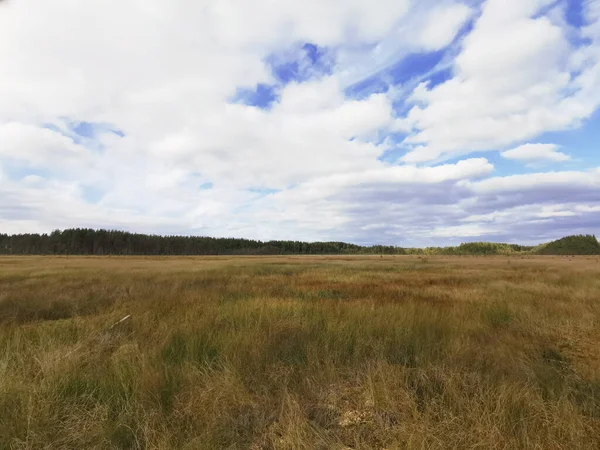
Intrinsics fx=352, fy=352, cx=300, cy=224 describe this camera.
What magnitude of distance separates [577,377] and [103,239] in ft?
560

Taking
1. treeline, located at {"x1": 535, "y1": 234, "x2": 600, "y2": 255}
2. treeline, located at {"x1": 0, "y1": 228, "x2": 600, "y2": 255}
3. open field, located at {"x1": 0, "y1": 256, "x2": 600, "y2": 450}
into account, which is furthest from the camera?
treeline, located at {"x1": 0, "y1": 228, "x2": 600, "y2": 255}

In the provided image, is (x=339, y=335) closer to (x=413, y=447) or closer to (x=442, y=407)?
(x=442, y=407)

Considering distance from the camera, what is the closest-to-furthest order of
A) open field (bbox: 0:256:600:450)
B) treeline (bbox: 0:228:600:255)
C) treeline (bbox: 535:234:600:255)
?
open field (bbox: 0:256:600:450) → treeline (bbox: 535:234:600:255) → treeline (bbox: 0:228:600:255)

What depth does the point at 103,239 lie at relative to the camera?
15112cm

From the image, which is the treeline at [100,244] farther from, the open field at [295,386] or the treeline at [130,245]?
the open field at [295,386]

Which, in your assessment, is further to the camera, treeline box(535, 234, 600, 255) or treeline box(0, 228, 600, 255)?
treeline box(0, 228, 600, 255)

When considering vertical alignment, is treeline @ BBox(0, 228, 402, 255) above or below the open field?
above

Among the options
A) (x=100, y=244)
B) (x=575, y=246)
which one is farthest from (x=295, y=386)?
(x=575, y=246)

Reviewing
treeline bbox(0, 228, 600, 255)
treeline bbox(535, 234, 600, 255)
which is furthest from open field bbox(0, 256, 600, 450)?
treeline bbox(535, 234, 600, 255)

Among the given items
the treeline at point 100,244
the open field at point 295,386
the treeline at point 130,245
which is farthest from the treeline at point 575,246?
the open field at point 295,386

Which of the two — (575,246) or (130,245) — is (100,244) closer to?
(130,245)

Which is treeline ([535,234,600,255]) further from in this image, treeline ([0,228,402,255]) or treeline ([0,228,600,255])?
treeline ([0,228,402,255])

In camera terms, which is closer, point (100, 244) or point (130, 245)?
point (100, 244)

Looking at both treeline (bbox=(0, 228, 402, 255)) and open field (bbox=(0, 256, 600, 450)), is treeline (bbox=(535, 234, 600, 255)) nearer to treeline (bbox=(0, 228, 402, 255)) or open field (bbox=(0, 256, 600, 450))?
treeline (bbox=(0, 228, 402, 255))
